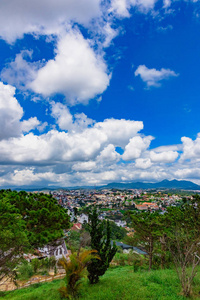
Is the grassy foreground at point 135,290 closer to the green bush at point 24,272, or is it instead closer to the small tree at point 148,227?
the small tree at point 148,227

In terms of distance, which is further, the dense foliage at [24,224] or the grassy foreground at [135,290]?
the grassy foreground at [135,290]

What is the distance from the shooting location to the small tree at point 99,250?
33.6 feet

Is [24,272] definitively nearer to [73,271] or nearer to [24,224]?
[73,271]

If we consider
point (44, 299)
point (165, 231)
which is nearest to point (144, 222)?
point (165, 231)

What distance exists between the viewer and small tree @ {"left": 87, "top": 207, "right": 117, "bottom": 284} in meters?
10.2

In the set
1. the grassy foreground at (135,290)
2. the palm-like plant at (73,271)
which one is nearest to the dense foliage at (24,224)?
the palm-like plant at (73,271)

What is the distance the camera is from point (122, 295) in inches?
331

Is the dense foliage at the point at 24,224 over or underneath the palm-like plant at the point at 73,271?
over

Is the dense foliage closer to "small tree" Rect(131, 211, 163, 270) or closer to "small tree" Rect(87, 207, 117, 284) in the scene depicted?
"small tree" Rect(87, 207, 117, 284)

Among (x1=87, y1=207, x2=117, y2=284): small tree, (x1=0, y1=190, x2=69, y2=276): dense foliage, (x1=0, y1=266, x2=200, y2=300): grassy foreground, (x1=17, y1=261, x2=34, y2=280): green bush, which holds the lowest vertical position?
(x1=17, y1=261, x2=34, y2=280): green bush

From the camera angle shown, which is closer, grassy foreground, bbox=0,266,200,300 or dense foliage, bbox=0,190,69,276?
dense foliage, bbox=0,190,69,276

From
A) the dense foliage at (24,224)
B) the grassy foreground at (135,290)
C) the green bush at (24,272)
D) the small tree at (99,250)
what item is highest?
the dense foliage at (24,224)

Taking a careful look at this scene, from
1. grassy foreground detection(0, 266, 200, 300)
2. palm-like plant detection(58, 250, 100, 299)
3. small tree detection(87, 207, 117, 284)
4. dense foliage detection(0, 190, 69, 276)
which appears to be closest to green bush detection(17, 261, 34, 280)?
dense foliage detection(0, 190, 69, 276)

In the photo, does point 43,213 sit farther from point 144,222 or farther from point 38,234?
point 144,222
